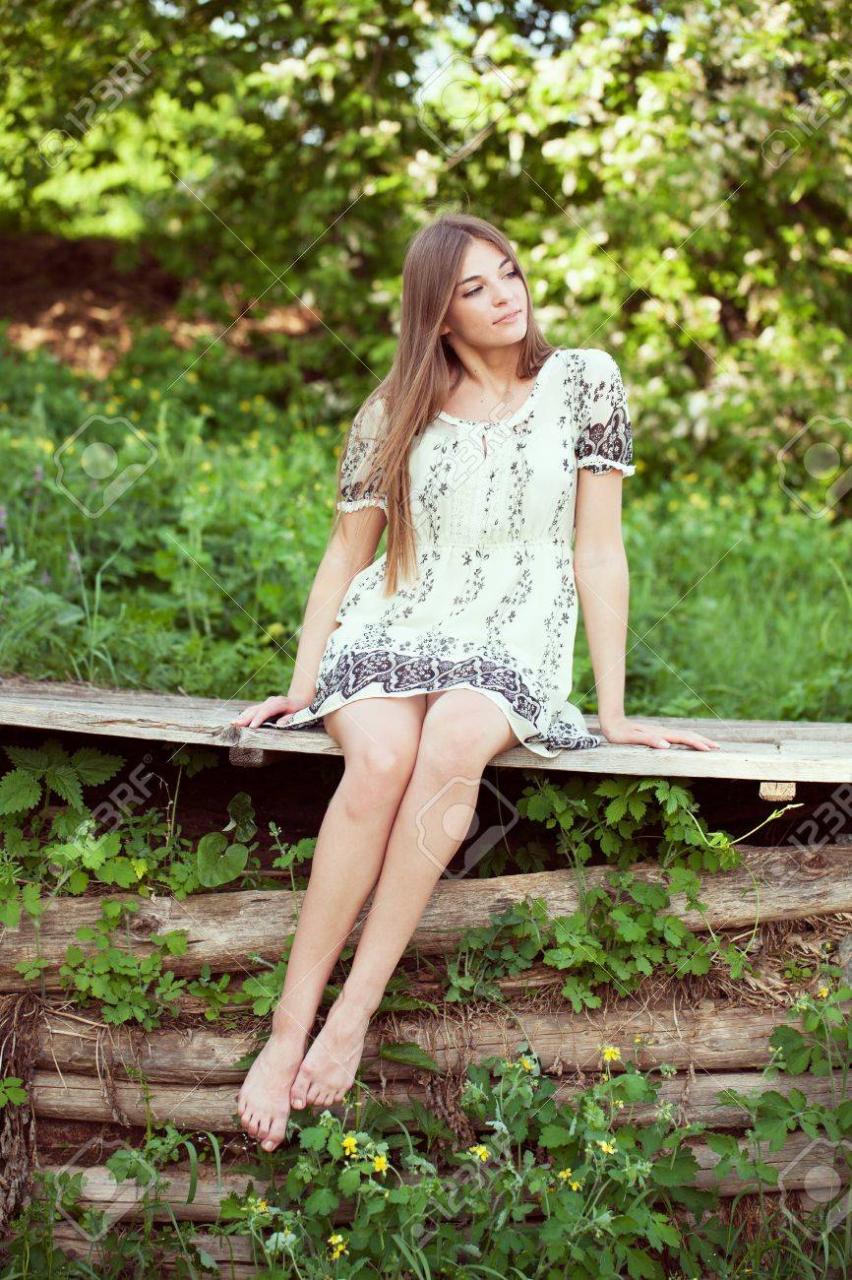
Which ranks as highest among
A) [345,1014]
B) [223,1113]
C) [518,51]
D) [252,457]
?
[518,51]

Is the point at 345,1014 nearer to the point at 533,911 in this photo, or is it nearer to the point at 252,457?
the point at 533,911

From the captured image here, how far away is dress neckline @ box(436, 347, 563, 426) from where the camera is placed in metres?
2.67

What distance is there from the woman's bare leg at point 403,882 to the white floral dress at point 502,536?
32cm

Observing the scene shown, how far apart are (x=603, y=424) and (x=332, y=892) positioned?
1.15m

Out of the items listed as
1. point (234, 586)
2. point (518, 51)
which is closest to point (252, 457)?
point (234, 586)

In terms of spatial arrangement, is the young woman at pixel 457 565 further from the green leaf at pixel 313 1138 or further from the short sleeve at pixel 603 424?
the green leaf at pixel 313 1138

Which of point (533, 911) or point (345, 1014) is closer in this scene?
point (345, 1014)

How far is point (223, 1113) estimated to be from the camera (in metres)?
2.38

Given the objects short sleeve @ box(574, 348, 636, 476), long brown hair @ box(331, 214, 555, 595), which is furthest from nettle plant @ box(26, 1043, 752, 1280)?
short sleeve @ box(574, 348, 636, 476)

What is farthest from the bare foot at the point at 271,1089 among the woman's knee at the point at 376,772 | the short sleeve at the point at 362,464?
the short sleeve at the point at 362,464

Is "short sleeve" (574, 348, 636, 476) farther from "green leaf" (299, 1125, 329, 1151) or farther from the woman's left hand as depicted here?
"green leaf" (299, 1125, 329, 1151)

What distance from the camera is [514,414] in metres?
2.68

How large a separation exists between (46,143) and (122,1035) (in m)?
5.44

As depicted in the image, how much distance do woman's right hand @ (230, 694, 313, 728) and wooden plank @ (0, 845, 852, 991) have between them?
352mm
